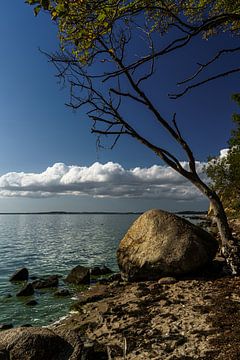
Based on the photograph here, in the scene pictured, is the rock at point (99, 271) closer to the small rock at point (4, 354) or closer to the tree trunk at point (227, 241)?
the tree trunk at point (227, 241)

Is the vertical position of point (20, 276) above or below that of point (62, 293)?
below

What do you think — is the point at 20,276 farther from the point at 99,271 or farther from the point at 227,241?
the point at 227,241

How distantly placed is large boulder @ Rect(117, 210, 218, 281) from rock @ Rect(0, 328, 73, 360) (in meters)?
8.70

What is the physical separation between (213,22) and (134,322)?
9.39 metres

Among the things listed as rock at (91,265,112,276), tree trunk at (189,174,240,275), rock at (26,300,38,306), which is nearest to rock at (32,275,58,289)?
rock at (26,300,38,306)

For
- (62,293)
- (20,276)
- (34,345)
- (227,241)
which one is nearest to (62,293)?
(62,293)

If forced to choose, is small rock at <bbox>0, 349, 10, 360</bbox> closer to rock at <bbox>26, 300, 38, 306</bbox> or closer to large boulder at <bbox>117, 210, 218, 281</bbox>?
large boulder at <bbox>117, 210, 218, 281</bbox>

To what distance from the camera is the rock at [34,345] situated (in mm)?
7707

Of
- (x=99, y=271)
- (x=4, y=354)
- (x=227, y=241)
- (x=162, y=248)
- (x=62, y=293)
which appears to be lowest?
(x=99, y=271)

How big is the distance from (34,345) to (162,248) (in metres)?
9.57

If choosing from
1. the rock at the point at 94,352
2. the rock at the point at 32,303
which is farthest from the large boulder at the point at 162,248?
the rock at the point at 94,352

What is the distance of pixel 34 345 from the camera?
307 inches

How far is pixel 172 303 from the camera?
A: 38.7 feet

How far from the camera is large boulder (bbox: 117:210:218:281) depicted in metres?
15.8
